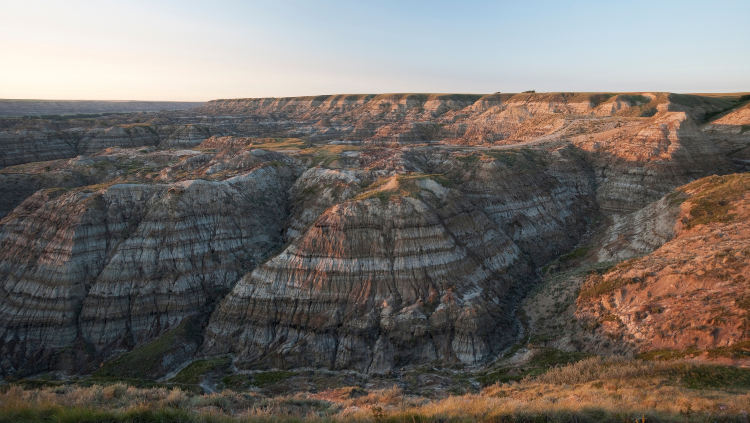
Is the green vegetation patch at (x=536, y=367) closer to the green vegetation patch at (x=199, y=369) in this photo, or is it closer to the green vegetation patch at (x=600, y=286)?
the green vegetation patch at (x=600, y=286)

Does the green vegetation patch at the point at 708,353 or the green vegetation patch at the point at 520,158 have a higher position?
the green vegetation patch at the point at 520,158

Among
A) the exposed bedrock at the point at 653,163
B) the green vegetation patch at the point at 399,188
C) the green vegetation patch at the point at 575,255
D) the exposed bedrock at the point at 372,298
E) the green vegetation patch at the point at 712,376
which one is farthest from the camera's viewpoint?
the exposed bedrock at the point at 653,163

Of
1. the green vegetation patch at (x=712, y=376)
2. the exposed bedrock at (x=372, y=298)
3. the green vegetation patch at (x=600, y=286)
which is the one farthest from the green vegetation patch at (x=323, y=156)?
the green vegetation patch at (x=712, y=376)

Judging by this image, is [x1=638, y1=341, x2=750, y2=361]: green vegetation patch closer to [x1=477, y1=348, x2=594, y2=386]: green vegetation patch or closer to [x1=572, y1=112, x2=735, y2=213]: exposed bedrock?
[x1=477, y1=348, x2=594, y2=386]: green vegetation patch

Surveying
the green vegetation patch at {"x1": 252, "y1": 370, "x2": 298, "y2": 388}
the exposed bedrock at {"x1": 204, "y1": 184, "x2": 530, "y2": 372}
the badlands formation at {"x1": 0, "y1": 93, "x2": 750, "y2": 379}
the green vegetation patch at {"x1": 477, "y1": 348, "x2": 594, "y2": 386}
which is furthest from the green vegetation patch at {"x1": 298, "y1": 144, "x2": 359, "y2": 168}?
the green vegetation patch at {"x1": 477, "y1": 348, "x2": 594, "y2": 386}

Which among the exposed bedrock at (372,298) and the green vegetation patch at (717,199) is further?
the green vegetation patch at (717,199)

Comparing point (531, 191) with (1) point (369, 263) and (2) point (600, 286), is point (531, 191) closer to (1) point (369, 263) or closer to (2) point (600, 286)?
(2) point (600, 286)

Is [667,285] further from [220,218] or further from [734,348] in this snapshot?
[220,218]

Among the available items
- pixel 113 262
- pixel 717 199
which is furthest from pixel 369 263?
pixel 717 199
